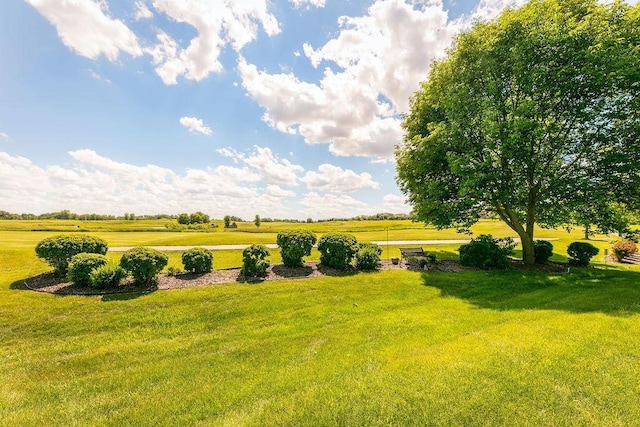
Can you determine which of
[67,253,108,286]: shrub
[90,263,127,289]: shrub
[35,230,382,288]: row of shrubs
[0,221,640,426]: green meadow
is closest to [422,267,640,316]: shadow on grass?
[0,221,640,426]: green meadow

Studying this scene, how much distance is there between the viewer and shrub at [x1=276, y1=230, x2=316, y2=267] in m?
14.6

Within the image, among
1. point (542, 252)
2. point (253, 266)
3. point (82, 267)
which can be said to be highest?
point (542, 252)

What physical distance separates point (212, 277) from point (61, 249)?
6.54 metres

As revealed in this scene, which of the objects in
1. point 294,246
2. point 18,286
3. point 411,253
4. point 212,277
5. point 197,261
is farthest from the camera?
point 411,253

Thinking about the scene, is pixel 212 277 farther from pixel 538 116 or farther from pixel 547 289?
pixel 538 116

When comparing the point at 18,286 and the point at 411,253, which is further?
the point at 411,253

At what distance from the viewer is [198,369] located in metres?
6.49

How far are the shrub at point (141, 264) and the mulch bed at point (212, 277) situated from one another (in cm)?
45

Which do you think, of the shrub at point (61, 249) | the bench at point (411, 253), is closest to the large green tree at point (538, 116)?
the bench at point (411, 253)

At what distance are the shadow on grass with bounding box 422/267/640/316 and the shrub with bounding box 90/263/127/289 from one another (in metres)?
13.6

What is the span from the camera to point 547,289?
1203 centimetres

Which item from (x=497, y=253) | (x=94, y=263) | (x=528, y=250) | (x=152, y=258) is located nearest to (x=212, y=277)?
(x=152, y=258)

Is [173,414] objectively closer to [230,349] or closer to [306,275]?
[230,349]

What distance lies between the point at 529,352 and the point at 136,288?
1332 cm
